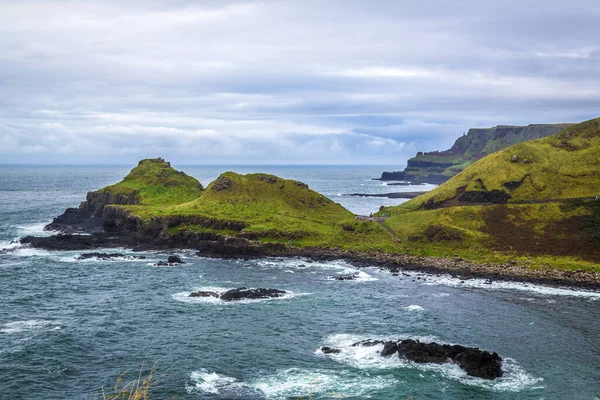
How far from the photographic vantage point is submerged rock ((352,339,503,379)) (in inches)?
2101

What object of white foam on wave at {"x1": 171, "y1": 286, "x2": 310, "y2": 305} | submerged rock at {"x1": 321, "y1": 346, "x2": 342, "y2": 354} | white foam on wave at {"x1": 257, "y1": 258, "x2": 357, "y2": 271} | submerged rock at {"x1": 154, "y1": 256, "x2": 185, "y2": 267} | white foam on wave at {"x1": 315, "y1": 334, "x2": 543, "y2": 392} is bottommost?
white foam on wave at {"x1": 315, "y1": 334, "x2": 543, "y2": 392}

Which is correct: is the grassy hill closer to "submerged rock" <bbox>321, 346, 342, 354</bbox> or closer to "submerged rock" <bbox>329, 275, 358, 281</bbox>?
"submerged rock" <bbox>329, 275, 358, 281</bbox>

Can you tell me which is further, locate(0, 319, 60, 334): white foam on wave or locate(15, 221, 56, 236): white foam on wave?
locate(15, 221, 56, 236): white foam on wave

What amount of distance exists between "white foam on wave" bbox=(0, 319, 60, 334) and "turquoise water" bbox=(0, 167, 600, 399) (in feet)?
0.83

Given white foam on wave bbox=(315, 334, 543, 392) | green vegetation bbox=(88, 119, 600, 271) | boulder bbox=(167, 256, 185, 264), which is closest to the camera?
white foam on wave bbox=(315, 334, 543, 392)

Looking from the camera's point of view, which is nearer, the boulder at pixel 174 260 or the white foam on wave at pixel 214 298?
the white foam on wave at pixel 214 298

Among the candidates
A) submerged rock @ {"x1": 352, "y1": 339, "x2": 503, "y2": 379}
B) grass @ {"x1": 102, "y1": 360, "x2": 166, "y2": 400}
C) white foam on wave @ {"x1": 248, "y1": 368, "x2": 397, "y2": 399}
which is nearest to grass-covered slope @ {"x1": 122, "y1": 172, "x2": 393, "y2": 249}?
submerged rock @ {"x1": 352, "y1": 339, "x2": 503, "y2": 379}

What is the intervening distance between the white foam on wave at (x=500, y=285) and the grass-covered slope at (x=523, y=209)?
13.2 m

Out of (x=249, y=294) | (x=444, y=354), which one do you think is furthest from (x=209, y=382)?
(x=249, y=294)

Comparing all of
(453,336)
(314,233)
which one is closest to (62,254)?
(314,233)

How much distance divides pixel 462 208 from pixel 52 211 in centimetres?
14739

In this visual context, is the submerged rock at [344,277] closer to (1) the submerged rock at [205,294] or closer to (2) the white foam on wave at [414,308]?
(2) the white foam on wave at [414,308]

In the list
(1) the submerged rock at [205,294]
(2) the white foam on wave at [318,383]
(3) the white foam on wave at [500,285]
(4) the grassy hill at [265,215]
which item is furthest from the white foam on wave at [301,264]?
(2) the white foam on wave at [318,383]

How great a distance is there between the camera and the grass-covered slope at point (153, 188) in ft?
558
